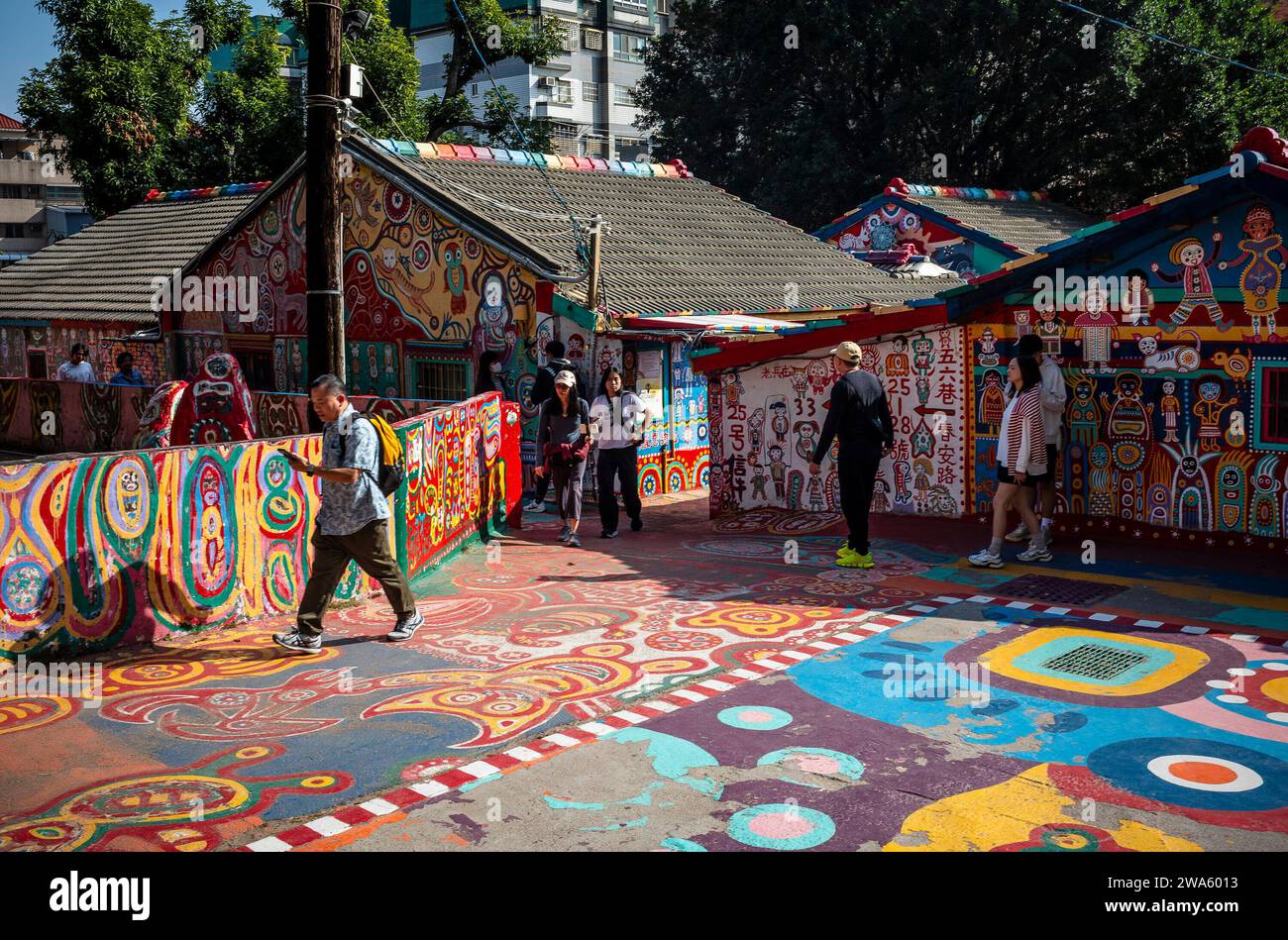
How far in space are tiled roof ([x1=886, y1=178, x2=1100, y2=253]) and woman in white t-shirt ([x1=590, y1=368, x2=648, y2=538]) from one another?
A: 52.9 ft

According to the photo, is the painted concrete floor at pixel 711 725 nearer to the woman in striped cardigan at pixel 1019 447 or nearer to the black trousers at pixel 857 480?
the woman in striped cardigan at pixel 1019 447

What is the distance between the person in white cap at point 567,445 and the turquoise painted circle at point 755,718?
6.00 meters

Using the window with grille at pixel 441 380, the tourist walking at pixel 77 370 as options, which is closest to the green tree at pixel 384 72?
the tourist walking at pixel 77 370

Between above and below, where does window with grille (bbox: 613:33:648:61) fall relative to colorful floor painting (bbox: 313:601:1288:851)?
above

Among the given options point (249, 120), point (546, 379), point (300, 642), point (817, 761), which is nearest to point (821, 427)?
point (546, 379)

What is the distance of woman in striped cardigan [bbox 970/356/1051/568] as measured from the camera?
37.2 feet

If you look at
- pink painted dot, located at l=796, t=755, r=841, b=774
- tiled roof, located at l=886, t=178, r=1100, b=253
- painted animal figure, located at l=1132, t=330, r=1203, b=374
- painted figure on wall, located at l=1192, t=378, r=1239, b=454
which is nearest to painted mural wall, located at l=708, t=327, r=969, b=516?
painted animal figure, located at l=1132, t=330, r=1203, b=374

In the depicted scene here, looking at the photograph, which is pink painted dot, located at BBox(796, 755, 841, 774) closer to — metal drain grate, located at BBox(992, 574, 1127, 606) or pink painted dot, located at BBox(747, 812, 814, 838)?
pink painted dot, located at BBox(747, 812, 814, 838)

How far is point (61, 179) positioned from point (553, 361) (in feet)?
250

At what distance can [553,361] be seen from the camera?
15.9 meters

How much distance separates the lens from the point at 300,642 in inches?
352

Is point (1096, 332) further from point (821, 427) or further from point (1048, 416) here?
point (821, 427)

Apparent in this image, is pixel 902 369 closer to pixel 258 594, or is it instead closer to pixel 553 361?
pixel 553 361

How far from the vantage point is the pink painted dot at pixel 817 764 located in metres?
6.65
